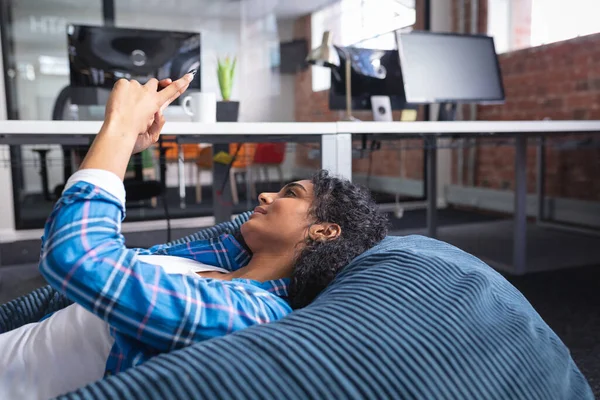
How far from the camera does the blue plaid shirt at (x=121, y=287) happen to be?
708 millimetres

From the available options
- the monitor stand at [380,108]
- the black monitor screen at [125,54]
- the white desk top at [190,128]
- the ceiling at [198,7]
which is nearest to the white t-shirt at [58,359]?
the white desk top at [190,128]

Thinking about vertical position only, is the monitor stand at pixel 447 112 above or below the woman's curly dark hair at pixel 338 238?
above

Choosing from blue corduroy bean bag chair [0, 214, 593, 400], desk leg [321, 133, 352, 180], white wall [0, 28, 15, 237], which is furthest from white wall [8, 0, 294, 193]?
blue corduroy bean bag chair [0, 214, 593, 400]

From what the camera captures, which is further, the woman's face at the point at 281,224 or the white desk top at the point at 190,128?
the white desk top at the point at 190,128

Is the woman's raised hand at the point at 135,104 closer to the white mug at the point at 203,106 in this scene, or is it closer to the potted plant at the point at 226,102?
the white mug at the point at 203,106

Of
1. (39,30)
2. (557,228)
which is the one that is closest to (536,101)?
(557,228)

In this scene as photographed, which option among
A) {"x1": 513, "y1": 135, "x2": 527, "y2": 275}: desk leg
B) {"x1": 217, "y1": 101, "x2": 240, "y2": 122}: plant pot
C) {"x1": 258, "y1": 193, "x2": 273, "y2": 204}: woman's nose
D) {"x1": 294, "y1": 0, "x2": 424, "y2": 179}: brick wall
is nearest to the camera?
{"x1": 258, "y1": 193, "x2": 273, "y2": 204}: woman's nose

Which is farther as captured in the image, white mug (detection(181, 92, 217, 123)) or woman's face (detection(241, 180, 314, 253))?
white mug (detection(181, 92, 217, 123))

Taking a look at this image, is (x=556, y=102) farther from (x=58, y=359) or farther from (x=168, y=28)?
(x=58, y=359)

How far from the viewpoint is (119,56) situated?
2.50 metres

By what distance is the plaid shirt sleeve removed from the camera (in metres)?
0.71

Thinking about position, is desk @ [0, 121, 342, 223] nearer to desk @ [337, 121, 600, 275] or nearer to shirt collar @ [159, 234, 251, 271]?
desk @ [337, 121, 600, 275]

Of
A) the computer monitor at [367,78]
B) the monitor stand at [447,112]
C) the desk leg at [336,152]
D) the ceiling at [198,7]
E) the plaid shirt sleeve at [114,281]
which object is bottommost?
the plaid shirt sleeve at [114,281]

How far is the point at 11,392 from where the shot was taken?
0.87 meters
